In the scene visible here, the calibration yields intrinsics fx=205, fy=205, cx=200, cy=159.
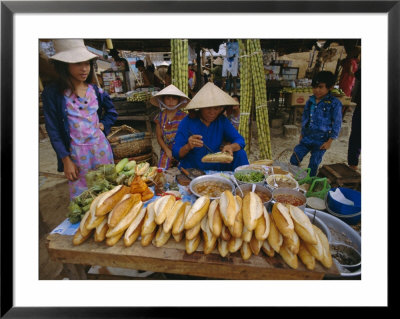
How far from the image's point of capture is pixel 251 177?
1.92m

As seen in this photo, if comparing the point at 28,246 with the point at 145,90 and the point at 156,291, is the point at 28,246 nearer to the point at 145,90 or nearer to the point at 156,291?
the point at 156,291

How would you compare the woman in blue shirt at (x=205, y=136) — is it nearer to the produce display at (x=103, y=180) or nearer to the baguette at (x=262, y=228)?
the produce display at (x=103, y=180)

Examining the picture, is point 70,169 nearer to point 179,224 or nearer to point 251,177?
point 179,224

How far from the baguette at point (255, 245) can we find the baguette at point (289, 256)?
14 cm

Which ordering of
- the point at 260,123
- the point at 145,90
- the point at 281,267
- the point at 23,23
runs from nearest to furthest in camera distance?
the point at 281,267 < the point at 23,23 < the point at 260,123 < the point at 145,90

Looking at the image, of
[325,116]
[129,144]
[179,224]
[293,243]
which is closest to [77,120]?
[129,144]

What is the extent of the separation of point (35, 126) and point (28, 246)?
0.83 meters

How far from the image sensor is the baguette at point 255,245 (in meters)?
1.23

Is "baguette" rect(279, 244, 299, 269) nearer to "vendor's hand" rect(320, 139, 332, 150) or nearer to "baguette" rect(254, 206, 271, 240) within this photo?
"baguette" rect(254, 206, 271, 240)

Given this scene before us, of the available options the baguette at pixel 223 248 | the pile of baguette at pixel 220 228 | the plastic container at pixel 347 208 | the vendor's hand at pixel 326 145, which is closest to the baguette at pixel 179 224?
the pile of baguette at pixel 220 228

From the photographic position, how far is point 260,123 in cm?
395

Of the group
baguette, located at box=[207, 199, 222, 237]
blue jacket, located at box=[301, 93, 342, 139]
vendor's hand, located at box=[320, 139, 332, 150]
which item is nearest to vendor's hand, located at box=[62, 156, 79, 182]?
baguette, located at box=[207, 199, 222, 237]

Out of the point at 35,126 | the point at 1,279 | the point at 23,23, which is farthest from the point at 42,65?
the point at 1,279

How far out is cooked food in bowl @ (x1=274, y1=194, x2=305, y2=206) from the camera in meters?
1.53
